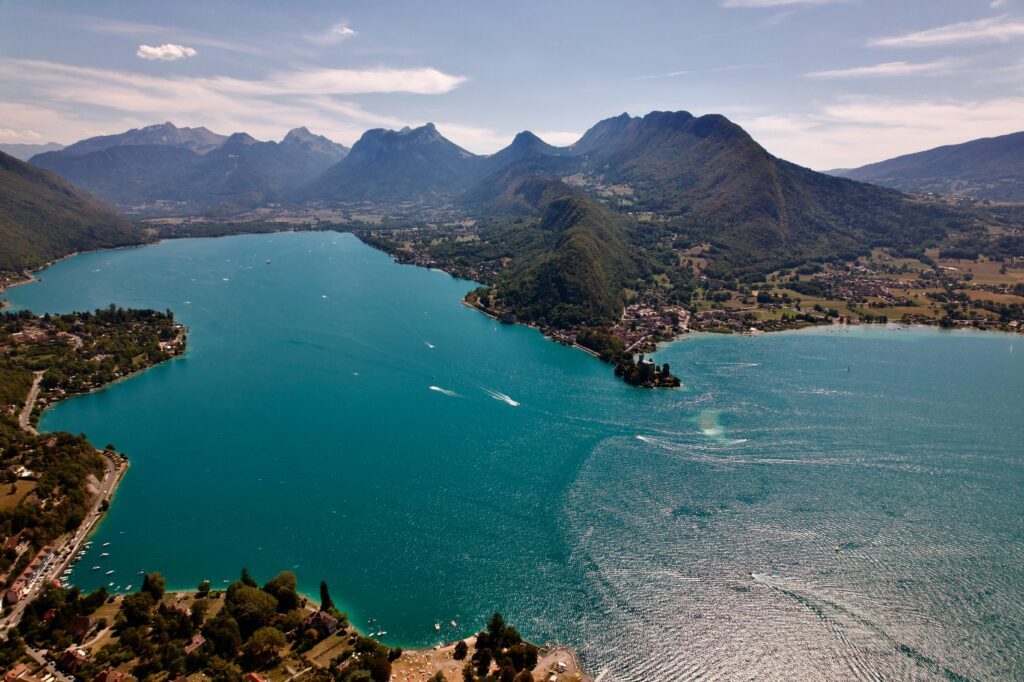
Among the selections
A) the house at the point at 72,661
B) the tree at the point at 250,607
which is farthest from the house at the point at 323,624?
the house at the point at 72,661

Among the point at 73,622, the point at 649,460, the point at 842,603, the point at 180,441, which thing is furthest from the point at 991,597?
the point at 180,441

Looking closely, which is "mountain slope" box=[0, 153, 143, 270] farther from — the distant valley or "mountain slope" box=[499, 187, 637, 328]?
"mountain slope" box=[499, 187, 637, 328]

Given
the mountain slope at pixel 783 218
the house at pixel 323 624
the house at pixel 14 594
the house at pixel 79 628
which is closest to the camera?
the house at pixel 79 628

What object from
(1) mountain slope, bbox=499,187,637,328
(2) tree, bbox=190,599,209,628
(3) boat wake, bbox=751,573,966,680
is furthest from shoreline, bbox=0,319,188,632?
(1) mountain slope, bbox=499,187,637,328

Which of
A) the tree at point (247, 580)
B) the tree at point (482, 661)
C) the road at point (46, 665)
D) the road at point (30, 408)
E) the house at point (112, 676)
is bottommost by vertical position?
the tree at point (482, 661)

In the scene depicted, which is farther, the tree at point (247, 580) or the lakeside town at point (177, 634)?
the tree at point (247, 580)

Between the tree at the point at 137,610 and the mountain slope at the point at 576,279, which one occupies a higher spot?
the mountain slope at the point at 576,279

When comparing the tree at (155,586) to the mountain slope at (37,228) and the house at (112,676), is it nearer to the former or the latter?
the house at (112,676)
